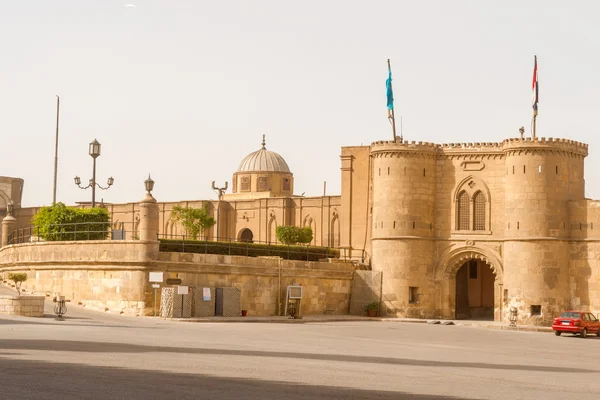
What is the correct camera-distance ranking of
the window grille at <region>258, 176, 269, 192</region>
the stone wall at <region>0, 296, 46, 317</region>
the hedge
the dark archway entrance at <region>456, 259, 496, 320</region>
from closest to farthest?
the stone wall at <region>0, 296, 46, 317</region> < the hedge < the dark archway entrance at <region>456, 259, 496, 320</region> < the window grille at <region>258, 176, 269, 192</region>

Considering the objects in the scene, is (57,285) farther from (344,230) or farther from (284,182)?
(284,182)

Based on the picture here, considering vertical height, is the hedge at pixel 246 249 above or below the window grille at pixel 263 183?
below

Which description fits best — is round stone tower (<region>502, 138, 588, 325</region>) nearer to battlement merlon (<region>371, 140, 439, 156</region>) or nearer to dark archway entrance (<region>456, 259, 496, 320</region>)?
battlement merlon (<region>371, 140, 439, 156</region>)

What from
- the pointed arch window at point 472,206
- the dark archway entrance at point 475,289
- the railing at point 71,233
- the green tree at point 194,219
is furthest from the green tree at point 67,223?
the green tree at point 194,219

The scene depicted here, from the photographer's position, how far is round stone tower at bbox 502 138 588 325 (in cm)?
4741

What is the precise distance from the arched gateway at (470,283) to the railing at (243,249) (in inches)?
264

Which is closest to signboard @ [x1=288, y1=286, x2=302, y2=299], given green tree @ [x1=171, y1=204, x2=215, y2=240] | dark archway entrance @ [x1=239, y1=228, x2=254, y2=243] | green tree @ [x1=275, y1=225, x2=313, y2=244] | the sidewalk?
the sidewalk

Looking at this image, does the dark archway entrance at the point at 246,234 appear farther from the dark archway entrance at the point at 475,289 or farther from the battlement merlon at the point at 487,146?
the battlement merlon at the point at 487,146

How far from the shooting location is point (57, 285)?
4062 centimetres

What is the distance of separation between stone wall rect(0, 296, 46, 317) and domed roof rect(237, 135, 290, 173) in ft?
179

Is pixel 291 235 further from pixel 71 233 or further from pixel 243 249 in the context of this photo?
pixel 71 233

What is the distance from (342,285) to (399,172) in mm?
6328

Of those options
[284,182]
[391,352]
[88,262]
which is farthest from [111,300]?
[284,182]

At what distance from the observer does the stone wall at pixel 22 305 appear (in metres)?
32.8
